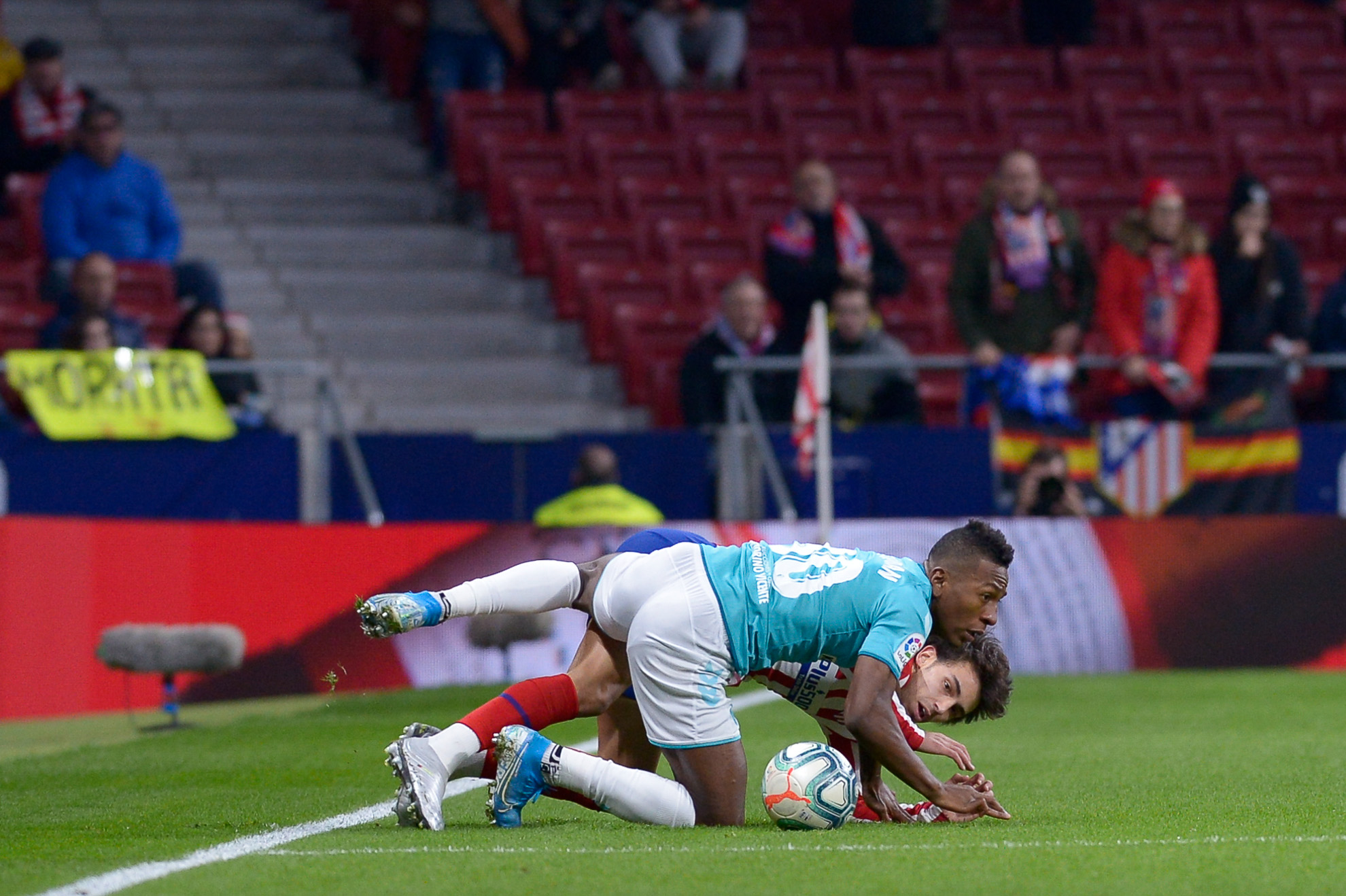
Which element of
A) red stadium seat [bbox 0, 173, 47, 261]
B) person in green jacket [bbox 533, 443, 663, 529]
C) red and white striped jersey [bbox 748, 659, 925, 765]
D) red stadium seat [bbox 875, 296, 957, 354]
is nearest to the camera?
red and white striped jersey [bbox 748, 659, 925, 765]

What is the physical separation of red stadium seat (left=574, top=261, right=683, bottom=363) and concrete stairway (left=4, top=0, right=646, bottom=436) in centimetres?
23

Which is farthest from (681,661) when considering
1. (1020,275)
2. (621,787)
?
(1020,275)

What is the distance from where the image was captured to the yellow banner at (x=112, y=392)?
12.4 metres

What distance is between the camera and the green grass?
4.98 m

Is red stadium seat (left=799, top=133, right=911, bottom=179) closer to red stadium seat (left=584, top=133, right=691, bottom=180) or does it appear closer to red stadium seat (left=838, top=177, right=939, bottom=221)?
red stadium seat (left=838, top=177, right=939, bottom=221)

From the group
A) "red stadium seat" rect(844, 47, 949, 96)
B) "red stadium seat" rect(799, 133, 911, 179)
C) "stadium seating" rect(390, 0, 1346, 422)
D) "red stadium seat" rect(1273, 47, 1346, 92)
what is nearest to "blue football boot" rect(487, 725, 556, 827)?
"stadium seating" rect(390, 0, 1346, 422)

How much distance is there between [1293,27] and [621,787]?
16805mm

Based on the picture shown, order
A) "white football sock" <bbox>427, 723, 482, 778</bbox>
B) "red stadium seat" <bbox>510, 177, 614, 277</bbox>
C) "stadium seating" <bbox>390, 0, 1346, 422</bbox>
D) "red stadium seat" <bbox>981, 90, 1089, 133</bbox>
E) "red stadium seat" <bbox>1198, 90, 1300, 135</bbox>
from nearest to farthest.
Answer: "white football sock" <bbox>427, 723, 482, 778</bbox>
"stadium seating" <bbox>390, 0, 1346, 422</bbox>
"red stadium seat" <bbox>510, 177, 614, 277</bbox>
"red stadium seat" <bbox>981, 90, 1089, 133</bbox>
"red stadium seat" <bbox>1198, 90, 1300, 135</bbox>

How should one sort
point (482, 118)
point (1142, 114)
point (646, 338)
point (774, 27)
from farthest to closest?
point (774, 27), point (1142, 114), point (482, 118), point (646, 338)

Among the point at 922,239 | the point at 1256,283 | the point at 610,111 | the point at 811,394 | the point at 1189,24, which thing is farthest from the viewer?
the point at 1189,24

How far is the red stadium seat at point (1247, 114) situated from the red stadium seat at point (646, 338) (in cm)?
637

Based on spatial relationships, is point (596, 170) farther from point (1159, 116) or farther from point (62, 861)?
point (62, 861)

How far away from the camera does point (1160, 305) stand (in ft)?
45.8

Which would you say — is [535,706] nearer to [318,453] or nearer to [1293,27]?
[318,453]
